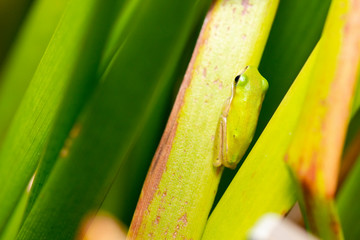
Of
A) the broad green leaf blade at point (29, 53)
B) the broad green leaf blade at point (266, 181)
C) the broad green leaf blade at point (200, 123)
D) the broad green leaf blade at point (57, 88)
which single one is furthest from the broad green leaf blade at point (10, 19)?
the broad green leaf blade at point (266, 181)

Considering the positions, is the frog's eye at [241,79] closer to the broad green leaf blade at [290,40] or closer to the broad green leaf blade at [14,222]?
the broad green leaf blade at [290,40]

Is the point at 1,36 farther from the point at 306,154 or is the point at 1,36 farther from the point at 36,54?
the point at 306,154

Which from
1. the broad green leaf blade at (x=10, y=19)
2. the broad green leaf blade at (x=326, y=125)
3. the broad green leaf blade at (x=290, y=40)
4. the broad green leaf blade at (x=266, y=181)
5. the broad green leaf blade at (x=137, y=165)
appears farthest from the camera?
the broad green leaf blade at (x=10, y=19)

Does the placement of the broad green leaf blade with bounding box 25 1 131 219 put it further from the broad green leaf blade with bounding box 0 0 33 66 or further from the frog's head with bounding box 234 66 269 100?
the broad green leaf blade with bounding box 0 0 33 66

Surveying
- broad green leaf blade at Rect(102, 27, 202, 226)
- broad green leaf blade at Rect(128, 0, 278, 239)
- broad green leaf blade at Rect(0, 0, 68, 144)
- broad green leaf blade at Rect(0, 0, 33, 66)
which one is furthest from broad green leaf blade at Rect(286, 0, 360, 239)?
broad green leaf blade at Rect(0, 0, 33, 66)

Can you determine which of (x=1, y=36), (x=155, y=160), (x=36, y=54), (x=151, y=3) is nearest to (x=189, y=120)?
(x=155, y=160)

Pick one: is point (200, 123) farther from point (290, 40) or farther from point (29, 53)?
point (29, 53)
